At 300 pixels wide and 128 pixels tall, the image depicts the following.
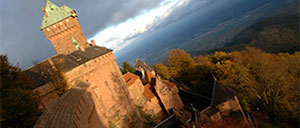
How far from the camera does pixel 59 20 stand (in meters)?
21.2

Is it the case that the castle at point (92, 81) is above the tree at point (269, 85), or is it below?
above

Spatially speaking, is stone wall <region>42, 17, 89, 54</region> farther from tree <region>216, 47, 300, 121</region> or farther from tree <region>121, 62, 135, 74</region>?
tree <region>216, 47, 300, 121</region>

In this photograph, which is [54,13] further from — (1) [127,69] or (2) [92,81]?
(1) [127,69]

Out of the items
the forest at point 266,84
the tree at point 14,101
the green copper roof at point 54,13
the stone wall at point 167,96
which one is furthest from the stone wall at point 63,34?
the forest at point 266,84

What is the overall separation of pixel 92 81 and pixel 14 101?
7.90m

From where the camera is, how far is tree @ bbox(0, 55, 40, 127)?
9091 mm

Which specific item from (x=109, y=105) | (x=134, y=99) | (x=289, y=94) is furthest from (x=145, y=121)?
(x=289, y=94)

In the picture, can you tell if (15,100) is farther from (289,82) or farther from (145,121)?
(289,82)

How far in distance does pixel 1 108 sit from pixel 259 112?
129 feet

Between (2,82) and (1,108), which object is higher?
(2,82)

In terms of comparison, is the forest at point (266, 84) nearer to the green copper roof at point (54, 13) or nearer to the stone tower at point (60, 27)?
the stone tower at point (60, 27)

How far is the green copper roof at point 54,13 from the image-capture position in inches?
832

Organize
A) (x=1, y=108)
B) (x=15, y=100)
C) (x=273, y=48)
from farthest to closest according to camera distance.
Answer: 1. (x=273, y=48)
2. (x=15, y=100)
3. (x=1, y=108)

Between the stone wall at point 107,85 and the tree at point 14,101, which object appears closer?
the tree at point 14,101
